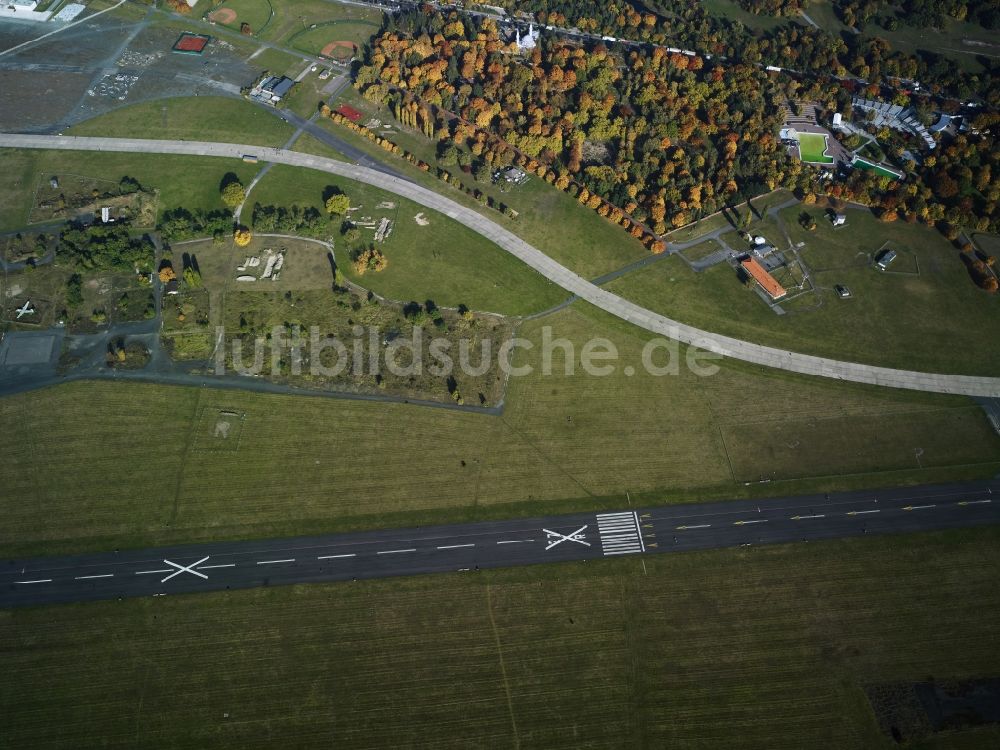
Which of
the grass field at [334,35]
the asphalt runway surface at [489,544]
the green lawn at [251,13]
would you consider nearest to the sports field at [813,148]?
the asphalt runway surface at [489,544]

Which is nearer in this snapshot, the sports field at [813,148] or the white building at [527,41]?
the sports field at [813,148]

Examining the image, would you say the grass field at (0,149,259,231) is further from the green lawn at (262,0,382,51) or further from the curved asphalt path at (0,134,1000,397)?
the green lawn at (262,0,382,51)

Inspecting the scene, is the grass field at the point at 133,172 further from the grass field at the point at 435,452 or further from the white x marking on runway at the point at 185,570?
the white x marking on runway at the point at 185,570

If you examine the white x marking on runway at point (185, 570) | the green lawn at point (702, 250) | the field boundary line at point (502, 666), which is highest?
the green lawn at point (702, 250)

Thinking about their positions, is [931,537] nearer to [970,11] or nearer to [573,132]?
[573,132]

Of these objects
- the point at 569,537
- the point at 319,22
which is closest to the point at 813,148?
the point at 569,537

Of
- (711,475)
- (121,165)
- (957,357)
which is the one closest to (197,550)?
(711,475)

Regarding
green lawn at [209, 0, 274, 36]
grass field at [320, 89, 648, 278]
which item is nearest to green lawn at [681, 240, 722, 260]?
A: grass field at [320, 89, 648, 278]
